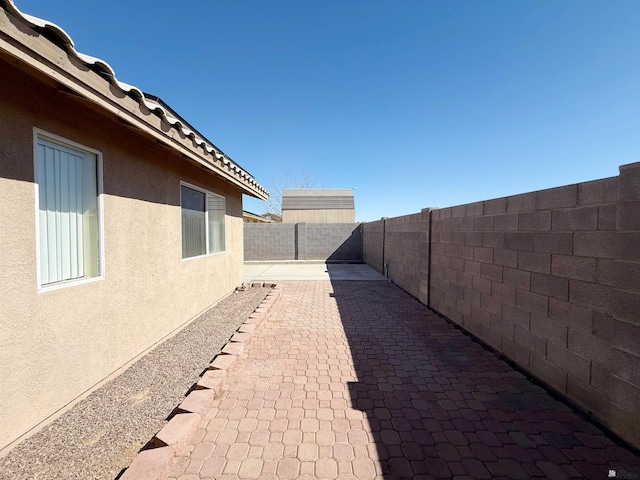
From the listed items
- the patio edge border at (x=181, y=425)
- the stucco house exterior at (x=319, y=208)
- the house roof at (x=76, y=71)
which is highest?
the stucco house exterior at (x=319, y=208)

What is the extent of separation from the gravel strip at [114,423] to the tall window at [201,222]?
1899 millimetres

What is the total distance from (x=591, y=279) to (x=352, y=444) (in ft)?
8.20

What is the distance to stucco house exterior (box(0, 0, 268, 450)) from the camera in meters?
1.90

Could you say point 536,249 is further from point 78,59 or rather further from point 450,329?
point 78,59

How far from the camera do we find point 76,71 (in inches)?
77.1

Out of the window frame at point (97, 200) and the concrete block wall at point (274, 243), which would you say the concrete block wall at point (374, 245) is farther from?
the window frame at point (97, 200)

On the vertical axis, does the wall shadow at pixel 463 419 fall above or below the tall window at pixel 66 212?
below

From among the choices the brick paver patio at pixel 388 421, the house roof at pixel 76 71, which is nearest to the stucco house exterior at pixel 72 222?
the house roof at pixel 76 71

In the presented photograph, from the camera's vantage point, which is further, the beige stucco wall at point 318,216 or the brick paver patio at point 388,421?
the beige stucco wall at point 318,216

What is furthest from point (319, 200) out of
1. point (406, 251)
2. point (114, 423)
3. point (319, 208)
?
point (114, 423)

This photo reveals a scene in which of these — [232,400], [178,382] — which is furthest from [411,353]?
[178,382]

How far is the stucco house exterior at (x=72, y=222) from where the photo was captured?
1902mm

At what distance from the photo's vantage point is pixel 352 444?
209 centimetres

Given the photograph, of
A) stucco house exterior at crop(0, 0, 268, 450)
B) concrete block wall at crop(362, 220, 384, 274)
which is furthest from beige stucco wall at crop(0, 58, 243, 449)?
concrete block wall at crop(362, 220, 384, 274)
